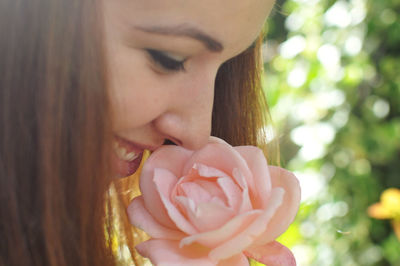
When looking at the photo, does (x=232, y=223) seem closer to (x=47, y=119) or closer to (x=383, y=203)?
(x=47, y=119)

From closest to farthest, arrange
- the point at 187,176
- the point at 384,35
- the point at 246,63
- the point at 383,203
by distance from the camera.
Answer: the point at 187,176, the point at 246,63, the point at 383,203, the point at 384,35

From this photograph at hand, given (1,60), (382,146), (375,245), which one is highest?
(1,60)

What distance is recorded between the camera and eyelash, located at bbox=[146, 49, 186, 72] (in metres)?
0.62

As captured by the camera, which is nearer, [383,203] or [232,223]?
[232,223]

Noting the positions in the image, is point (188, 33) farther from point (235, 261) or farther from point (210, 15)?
point (235, 261)

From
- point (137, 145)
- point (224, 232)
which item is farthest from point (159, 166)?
point (224, 232)

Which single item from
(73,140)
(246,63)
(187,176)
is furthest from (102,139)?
(246,63)

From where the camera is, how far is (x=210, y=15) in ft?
2.05

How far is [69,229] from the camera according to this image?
1.95ft

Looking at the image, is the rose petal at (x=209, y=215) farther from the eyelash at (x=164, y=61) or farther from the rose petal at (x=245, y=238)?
the eyelash at (x=164, y=61)

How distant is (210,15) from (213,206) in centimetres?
23

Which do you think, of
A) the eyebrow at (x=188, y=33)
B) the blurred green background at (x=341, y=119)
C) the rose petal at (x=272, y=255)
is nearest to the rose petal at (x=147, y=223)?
the rose petal at (x=272, y=255)

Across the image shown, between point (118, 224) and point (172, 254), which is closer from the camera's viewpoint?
point (172, 254)

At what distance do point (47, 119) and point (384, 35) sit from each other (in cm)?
171
